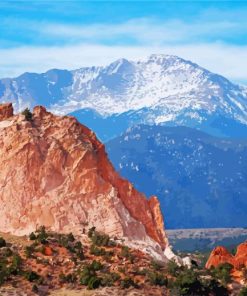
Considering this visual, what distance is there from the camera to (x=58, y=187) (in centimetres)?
9850

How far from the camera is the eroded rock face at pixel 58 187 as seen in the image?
97.2 metres

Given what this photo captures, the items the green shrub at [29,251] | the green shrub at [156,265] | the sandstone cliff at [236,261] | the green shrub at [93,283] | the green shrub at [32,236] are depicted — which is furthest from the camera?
the sandstone cliff at [236,261]

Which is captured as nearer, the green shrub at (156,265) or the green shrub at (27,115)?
the green shrub at (156,265)

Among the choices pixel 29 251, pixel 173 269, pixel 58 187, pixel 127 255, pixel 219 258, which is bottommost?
pixel 219 258

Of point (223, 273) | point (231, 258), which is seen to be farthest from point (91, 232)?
point (231, 258)

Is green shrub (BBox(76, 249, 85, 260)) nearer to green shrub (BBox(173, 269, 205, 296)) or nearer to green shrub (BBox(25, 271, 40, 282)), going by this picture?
green shrub (BBox(25, 271, 40, 282))

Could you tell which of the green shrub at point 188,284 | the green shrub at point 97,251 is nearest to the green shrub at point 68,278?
the green shrub at point 97,251

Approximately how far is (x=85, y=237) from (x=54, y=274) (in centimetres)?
→ 960

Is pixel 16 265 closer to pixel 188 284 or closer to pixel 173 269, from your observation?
pixel 173 269

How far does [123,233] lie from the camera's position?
97.8m

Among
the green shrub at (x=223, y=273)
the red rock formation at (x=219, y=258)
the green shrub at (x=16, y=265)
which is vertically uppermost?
the green shrub at (x=16, y=265)

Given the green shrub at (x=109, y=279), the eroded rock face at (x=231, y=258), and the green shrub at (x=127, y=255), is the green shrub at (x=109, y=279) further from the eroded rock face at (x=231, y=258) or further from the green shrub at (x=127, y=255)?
the eroded rock face at (x=231, y=258)

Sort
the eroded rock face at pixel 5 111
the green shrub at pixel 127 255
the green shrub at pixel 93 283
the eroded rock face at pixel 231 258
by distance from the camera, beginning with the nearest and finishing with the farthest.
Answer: the green shrub at pixel 93 283, the green shrub at pixel 127 255, the eroded rock face at pixel 231 258, the eroded rock face at pixel 5 111

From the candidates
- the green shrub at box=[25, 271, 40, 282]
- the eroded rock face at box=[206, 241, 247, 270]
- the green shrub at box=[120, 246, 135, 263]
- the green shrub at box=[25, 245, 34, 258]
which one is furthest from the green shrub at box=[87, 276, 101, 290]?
the eroded rock face at box=[206, 241, 247, 270]
